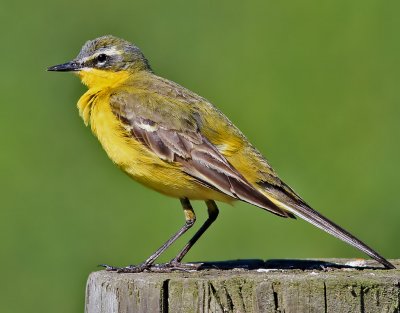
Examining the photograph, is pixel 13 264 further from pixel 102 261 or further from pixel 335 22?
pixel 335 22

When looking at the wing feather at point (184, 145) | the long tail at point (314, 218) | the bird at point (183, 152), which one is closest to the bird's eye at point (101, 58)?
the bird at point (183, 152)

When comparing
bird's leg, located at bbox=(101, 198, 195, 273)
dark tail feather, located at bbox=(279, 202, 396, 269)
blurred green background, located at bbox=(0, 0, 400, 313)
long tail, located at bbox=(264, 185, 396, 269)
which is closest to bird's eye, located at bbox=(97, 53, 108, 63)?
bird's leg, located at bbox=(101, 198, 195, 273)

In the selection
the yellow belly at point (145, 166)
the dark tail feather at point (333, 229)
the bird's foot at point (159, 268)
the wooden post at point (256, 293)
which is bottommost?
the wooden post at point (256, 293)

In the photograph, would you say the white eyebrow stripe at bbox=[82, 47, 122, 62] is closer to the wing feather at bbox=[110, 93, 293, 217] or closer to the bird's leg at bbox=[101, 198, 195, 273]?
the wing feather at bbox=[110, 93, 293, 217]

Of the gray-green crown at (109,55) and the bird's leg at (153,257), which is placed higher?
the gray-green crown at (109,55)

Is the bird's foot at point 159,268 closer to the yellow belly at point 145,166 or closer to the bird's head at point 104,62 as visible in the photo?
the yellow belly at point 145,166

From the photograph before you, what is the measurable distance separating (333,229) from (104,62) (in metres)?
3.05

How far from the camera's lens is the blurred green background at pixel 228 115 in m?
11.1

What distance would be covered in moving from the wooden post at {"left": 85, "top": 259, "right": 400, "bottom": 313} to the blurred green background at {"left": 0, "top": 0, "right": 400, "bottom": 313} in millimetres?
3947

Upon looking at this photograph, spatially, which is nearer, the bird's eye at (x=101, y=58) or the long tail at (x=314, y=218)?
the long tail at (x=314, y=218)

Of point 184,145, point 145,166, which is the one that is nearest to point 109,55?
point 145,166

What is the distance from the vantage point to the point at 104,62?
10188 mm

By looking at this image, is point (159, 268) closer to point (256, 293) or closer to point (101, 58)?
point (256, 293)

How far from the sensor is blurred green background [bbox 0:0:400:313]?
11148 millimetres
